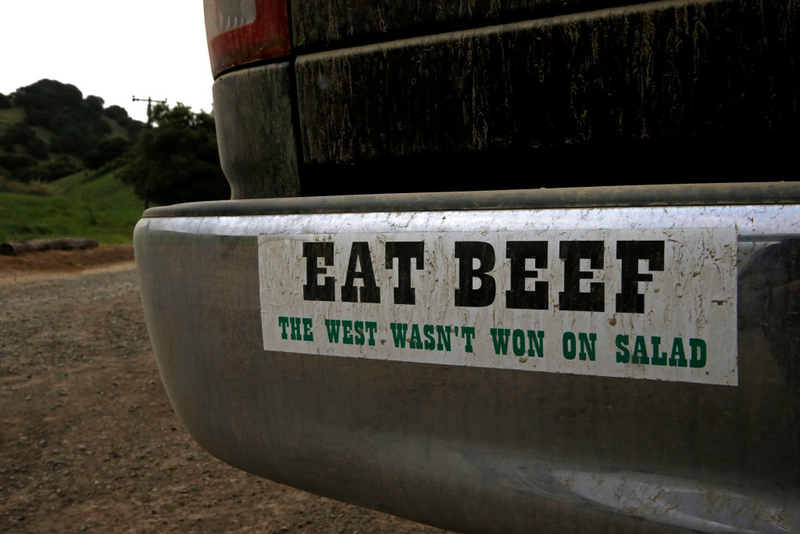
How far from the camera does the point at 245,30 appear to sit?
1.18m

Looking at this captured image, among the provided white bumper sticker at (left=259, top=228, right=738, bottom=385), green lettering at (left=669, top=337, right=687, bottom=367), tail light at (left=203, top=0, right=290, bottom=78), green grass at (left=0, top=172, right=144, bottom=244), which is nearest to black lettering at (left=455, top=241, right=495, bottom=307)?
white bumper sticker at (left=259, top=228, right=738, bottom=385)

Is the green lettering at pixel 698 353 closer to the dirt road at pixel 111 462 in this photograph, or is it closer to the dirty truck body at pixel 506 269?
the dirty truck body at pixel 506 269

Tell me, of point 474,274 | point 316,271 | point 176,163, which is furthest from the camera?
point 176,163

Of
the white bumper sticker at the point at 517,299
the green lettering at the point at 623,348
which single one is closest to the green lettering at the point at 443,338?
the white bumper sticker at the point at 517,299

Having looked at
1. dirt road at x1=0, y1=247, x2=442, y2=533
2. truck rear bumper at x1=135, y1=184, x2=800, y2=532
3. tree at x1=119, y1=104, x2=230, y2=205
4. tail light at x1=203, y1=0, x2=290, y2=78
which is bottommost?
dirt road at x1=0, y1=247, x2=442, y2=533

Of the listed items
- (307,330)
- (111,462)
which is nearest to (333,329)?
(307,330)

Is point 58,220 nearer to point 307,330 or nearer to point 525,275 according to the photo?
point 307,330

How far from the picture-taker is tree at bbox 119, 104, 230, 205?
2906cm

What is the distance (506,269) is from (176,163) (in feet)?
99.7

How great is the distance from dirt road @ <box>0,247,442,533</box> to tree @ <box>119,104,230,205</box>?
2512cm

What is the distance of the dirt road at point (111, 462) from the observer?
7.16 feet

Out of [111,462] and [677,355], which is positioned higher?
[677,355]

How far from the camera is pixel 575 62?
0.94 m

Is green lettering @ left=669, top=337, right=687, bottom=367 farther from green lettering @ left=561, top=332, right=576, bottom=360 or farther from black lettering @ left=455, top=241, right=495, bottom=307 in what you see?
black lettering @ left=455, top=241, right=495, bottom=307
